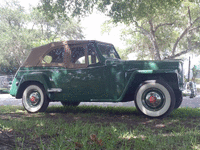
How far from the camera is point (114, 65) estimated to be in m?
5.07

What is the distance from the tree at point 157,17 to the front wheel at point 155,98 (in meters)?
5.90

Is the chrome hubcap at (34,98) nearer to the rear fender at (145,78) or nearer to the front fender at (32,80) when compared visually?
the front fender at (32,80)

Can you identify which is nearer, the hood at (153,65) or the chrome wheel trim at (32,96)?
the hood at (153,65)

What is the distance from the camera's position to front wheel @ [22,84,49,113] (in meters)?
5.84

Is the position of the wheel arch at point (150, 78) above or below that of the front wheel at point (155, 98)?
above

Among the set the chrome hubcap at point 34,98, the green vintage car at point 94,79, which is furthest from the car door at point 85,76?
the chrome hubcap at point 34,98

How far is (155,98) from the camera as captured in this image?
4758 mm

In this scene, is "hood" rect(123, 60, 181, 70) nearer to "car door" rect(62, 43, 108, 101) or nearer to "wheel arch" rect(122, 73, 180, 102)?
"wheel arch" rect(122, 73, 180, 102)

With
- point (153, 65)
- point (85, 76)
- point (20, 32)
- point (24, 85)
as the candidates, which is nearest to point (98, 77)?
point (85, 76)

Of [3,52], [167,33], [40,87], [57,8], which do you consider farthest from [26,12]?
[40,87]

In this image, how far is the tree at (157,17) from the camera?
9.95 m

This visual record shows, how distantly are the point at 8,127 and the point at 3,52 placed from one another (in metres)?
29.0

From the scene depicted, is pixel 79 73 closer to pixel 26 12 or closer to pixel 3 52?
pixel 3 52

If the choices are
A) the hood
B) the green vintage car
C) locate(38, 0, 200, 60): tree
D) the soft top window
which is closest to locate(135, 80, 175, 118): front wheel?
the green vintage car
